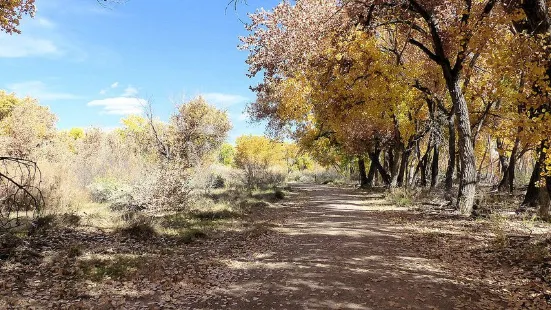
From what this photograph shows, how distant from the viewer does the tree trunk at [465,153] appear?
47.2ft

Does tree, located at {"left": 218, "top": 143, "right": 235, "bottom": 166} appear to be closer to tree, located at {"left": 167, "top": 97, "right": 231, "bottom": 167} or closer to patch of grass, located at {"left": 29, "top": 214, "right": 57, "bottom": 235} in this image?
tree, located at {"left": 167, "top": 97, "right": 231, "bottom": 167}

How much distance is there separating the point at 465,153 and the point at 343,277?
904 centimetres

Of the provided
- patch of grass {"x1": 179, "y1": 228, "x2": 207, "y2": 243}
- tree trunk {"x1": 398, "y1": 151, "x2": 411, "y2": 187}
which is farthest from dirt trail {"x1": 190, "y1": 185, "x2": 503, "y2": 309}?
tree trunk {"x1": 398, "y1": 151, "x2": 411, "y2": 187}

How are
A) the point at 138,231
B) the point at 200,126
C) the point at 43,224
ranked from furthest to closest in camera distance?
the point at 200,126 → the point at 138,231 → the point at 43,224

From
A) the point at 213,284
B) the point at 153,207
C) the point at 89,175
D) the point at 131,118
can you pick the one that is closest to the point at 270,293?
the point at 213,284

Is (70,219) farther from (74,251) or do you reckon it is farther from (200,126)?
(200,126)

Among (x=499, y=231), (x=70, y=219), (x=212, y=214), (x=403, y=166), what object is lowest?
(x=212, y=214)

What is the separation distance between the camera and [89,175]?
68.6ft

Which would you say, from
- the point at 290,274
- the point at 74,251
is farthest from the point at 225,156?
the point at 290,274

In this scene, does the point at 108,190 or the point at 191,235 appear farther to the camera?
the point at 108,190

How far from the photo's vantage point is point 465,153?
1438cm

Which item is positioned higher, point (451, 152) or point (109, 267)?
point (451, 152)

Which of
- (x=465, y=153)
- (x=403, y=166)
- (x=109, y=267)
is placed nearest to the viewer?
(x=109, y=267)

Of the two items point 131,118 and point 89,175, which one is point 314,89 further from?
point 131,118
